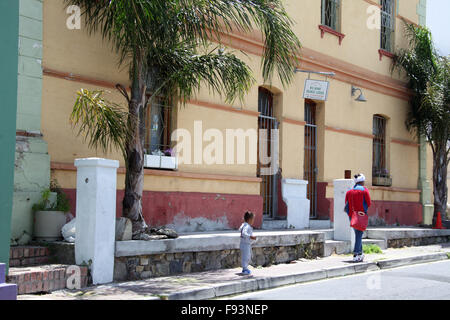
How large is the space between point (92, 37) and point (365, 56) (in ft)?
32.9

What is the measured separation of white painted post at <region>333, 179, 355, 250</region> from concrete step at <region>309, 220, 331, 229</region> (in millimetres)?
1829

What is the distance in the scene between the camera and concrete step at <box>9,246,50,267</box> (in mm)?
8086

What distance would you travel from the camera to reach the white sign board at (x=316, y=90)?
15.1 metres

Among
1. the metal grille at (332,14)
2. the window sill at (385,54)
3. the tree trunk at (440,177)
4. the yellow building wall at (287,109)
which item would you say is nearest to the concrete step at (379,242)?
the yellow building wall at (287,109)

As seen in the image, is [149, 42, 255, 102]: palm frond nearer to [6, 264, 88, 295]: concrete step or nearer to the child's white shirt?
the child's white shirt

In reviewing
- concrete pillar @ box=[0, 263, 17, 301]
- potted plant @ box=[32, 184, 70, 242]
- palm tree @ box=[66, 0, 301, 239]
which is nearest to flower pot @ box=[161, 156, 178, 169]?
palm tree @ box=[66, 0, 301, 239]

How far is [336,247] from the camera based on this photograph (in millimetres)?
12711

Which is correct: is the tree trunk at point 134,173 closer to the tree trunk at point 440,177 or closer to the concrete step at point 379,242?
the concrete step at point 379,242

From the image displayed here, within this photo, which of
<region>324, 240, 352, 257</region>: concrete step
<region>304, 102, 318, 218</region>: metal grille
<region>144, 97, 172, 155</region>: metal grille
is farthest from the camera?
<region>304, 102, 318, 218</region>: metal grille

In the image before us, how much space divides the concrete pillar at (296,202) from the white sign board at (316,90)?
231 centimetres

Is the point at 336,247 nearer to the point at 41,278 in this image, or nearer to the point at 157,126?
the point at 157,126

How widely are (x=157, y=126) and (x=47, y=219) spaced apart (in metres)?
3.75

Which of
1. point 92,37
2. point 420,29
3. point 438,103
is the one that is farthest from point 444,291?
point 420,29

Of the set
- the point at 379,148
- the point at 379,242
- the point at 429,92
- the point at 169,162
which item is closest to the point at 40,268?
the point at 169,162
